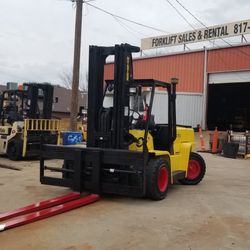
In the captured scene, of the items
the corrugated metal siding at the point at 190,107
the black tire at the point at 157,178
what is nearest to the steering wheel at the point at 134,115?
the black tire at the point at 157,178

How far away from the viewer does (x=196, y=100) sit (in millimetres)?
31562

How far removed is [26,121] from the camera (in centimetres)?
1542

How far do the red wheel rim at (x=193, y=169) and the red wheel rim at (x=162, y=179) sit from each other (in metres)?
2.13

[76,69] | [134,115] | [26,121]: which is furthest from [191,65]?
[134,115]

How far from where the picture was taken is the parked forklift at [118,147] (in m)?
8.56

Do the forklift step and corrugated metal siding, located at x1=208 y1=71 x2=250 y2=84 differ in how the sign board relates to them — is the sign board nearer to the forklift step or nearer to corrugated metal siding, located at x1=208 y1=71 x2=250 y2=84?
corrugated metal siding, located at x1=208 y1=71 x2=250 y2=84

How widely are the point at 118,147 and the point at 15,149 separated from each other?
755 cm

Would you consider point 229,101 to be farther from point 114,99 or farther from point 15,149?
point 114,99

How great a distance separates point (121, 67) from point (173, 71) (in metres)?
25.5

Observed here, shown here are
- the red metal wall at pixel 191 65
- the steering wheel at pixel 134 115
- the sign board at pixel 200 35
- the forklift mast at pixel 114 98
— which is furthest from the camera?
the sign board at pixel 200 35

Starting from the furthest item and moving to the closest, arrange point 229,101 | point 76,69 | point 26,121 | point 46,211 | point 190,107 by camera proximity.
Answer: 1. point 229,101
2. point 190,107
3. point 76,69
4. point 26,121
5. point 46,211

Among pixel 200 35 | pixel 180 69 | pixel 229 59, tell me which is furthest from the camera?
pixel 200 35

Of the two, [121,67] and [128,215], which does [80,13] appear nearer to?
[121,67]

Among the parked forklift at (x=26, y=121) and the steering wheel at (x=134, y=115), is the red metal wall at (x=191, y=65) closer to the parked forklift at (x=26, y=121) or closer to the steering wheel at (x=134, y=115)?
the parked forklift at (x=26, y=121)
